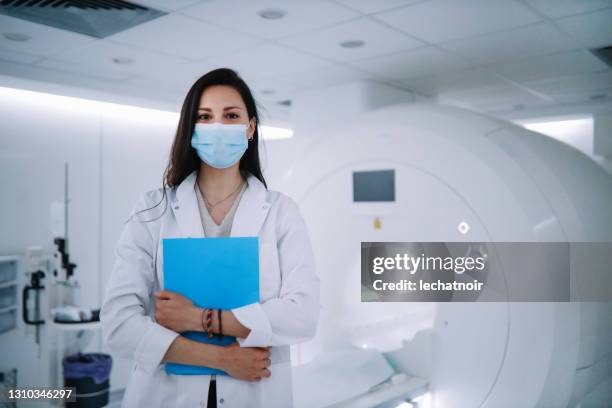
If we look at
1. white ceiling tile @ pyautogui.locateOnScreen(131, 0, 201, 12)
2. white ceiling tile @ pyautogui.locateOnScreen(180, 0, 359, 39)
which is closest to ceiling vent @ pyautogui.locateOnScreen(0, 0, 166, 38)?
white ceiling tile @ pyautogui.locateOnScreen(131, 0, 201, 12)

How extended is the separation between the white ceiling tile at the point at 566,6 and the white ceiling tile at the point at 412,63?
0.49m

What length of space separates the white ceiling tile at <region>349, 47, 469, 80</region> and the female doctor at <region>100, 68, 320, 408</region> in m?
1.32

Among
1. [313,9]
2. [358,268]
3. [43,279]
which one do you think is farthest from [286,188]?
[43,279]

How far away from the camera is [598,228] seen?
173cm

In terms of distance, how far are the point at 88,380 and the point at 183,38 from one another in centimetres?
145

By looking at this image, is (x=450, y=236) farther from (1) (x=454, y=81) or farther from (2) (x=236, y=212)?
(1) (x=454, y=81)

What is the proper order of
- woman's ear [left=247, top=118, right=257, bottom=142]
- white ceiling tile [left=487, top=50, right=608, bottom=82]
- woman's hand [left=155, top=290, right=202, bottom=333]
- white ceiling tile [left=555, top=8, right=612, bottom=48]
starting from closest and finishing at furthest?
1. woman's hand [left=155, top=290, right=202, bottom=333]
2. woman's ear [left=247, top=118, right=257, bottom=142]
3. white ceiling tile [left=555, top=8, right=612, bottom=48]
4. white ceiling tile [left=487, top=50, right=608, bottom=82]

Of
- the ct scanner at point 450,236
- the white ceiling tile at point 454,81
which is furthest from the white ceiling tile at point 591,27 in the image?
the white ceiling tile at point 454,81

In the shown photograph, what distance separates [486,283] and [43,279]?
6.55ft

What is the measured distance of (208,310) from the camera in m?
0.90

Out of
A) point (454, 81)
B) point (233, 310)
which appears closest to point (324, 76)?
point (454, 81)

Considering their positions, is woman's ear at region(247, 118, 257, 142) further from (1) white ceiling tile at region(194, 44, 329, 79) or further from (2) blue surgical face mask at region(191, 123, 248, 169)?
(1) white ceiling tile at region(194, 44, 329, 79)

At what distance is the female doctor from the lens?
35.0 inches

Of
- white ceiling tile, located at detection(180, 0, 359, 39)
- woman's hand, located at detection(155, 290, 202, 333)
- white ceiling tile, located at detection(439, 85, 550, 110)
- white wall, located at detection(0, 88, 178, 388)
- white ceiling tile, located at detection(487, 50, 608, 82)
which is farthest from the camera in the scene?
white ceiling tile, located at detection(439, 85, 550, 110)
